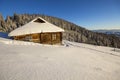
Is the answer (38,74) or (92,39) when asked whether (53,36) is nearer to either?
(38,74)

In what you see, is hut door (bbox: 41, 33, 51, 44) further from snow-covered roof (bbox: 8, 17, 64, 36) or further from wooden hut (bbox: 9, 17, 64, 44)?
snow-covered roof (bbox: 8, 17, 64, 36)

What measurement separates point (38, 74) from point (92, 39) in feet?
477

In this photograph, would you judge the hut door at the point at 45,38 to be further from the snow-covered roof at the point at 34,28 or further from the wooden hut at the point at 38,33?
the snow-covered roof at the point at 34,28

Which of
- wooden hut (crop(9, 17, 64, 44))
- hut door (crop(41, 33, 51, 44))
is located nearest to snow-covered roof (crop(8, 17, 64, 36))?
wooden hut (crop(9, 17, 64, 44))

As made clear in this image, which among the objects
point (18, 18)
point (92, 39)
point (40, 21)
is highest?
point (18, 18)

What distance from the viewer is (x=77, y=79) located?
6.46 meters

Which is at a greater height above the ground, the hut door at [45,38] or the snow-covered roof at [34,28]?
the snow-covered roof at [34,28]

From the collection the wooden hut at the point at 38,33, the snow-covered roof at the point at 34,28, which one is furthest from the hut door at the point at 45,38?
the snow-covered roof at the point at 34,28

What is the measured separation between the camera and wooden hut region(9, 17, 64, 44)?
20331mm

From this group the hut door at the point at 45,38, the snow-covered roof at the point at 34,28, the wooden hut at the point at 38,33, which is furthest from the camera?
the hut door at the point at 45,38

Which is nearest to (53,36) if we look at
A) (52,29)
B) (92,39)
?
(52,29)

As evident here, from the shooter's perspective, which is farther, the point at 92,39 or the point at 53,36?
the point at 92,39

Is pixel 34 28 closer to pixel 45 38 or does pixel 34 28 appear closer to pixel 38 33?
pixel 38 33

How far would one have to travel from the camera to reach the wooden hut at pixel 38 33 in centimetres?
2033
